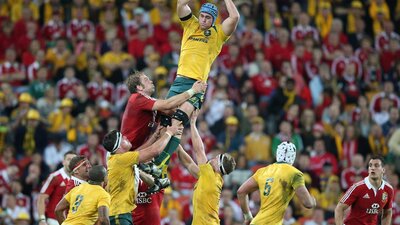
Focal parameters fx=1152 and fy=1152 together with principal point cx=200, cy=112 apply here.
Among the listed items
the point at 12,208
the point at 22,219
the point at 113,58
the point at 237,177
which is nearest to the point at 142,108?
the point at 22,219

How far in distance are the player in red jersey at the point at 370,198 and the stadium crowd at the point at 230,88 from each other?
4749 mm

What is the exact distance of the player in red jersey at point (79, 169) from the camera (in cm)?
1709

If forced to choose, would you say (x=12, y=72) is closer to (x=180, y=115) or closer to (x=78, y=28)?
(x=78, y=28)

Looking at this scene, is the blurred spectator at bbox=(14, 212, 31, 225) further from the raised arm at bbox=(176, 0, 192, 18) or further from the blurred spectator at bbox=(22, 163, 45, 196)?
the raised arm at bbox=(176, 0, 192, 18)

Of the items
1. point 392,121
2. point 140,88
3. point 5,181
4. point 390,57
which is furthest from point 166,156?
point 390,57

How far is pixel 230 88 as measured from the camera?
2616 cm

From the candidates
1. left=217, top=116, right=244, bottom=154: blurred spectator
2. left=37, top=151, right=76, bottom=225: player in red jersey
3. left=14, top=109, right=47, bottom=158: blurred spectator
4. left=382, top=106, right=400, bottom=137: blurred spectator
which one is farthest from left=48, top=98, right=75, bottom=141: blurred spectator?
left=382, top=106, right=400, bottom=137: blurred spectator

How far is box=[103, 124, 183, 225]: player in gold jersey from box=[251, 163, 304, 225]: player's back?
1563 millimetres

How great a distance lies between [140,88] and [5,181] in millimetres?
7450

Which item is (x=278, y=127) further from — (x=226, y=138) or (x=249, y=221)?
(x=249, y=221)

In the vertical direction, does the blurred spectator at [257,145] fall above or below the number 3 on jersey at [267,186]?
below

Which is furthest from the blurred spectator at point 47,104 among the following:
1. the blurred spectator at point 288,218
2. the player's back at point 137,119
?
the player's back at point 137,119

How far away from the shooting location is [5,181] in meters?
23.5

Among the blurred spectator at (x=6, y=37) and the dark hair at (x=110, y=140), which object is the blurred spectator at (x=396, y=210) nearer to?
the dark hair at (x=110, y=140)
